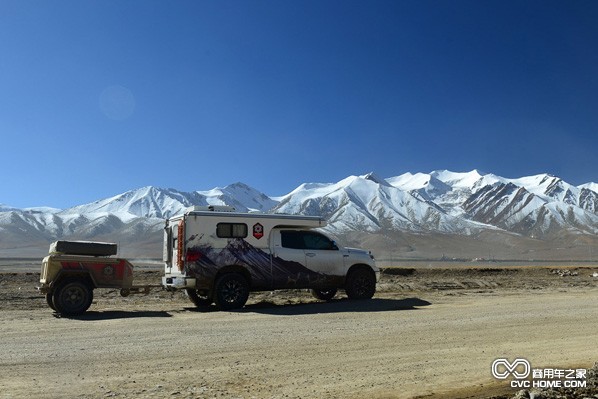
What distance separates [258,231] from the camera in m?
15.9

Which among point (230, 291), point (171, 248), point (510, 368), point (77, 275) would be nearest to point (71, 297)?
point (77, 275)

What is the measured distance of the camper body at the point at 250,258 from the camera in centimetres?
1510

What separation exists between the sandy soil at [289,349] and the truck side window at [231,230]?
78.8 inches

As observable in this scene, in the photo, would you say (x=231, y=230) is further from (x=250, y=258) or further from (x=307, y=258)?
(x=307, y=258)

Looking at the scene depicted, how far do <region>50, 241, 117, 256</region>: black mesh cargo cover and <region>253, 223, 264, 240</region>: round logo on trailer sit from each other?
3719 millimetres

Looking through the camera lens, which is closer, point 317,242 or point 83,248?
point 83,248

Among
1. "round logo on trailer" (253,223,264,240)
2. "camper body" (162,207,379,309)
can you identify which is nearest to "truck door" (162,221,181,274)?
"camper body" (162,207,379,309)

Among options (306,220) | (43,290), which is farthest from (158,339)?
(306,220)

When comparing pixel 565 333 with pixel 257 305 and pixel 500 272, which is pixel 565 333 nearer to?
pixel 257 305

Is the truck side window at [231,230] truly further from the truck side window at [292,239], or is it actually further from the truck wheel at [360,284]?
the truck wheel at [360,284]

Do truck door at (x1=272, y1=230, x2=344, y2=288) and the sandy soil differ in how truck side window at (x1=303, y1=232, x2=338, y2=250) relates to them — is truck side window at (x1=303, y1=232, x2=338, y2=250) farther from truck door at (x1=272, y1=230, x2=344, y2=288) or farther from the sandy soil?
the sandy soil

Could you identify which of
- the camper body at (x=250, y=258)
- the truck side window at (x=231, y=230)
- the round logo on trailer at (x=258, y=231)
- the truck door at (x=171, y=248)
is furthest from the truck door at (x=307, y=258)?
the truck door at (x=171, y=248)

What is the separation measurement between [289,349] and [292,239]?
734 centimetres

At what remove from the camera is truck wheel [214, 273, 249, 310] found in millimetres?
15031
